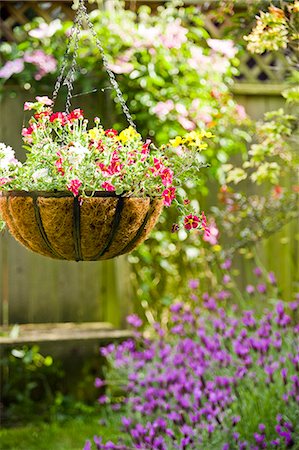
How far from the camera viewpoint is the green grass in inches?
161

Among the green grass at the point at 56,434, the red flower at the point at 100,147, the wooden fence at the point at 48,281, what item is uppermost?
the red flower at the point at 100,147

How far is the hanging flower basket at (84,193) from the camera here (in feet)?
7.45

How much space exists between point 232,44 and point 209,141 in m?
0.54

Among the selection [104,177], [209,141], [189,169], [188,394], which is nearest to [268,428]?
[188,394]

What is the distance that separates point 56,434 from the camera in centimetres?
431

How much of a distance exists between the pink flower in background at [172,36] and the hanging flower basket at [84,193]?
7.02 feet

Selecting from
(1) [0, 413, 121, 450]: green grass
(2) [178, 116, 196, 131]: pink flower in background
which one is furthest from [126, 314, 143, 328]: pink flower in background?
(2) [178, 116, 196, 131]: pink flower in background

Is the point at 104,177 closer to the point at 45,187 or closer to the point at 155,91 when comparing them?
the point at 45,187

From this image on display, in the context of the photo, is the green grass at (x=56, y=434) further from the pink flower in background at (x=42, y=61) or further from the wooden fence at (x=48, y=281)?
the pink flower in background at (x=42, y=61)

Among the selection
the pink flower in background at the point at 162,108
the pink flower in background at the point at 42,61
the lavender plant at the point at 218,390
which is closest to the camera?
the lavender plant at the point at 218,390

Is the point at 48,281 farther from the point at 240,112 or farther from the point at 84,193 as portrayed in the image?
the point at 84,193

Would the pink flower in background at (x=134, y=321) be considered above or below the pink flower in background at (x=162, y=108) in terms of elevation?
below

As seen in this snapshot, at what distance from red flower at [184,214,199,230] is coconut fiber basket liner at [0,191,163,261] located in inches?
3.4

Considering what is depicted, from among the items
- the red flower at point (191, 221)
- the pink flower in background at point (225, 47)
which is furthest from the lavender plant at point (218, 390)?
the pink flower in background at point (225, 47)
